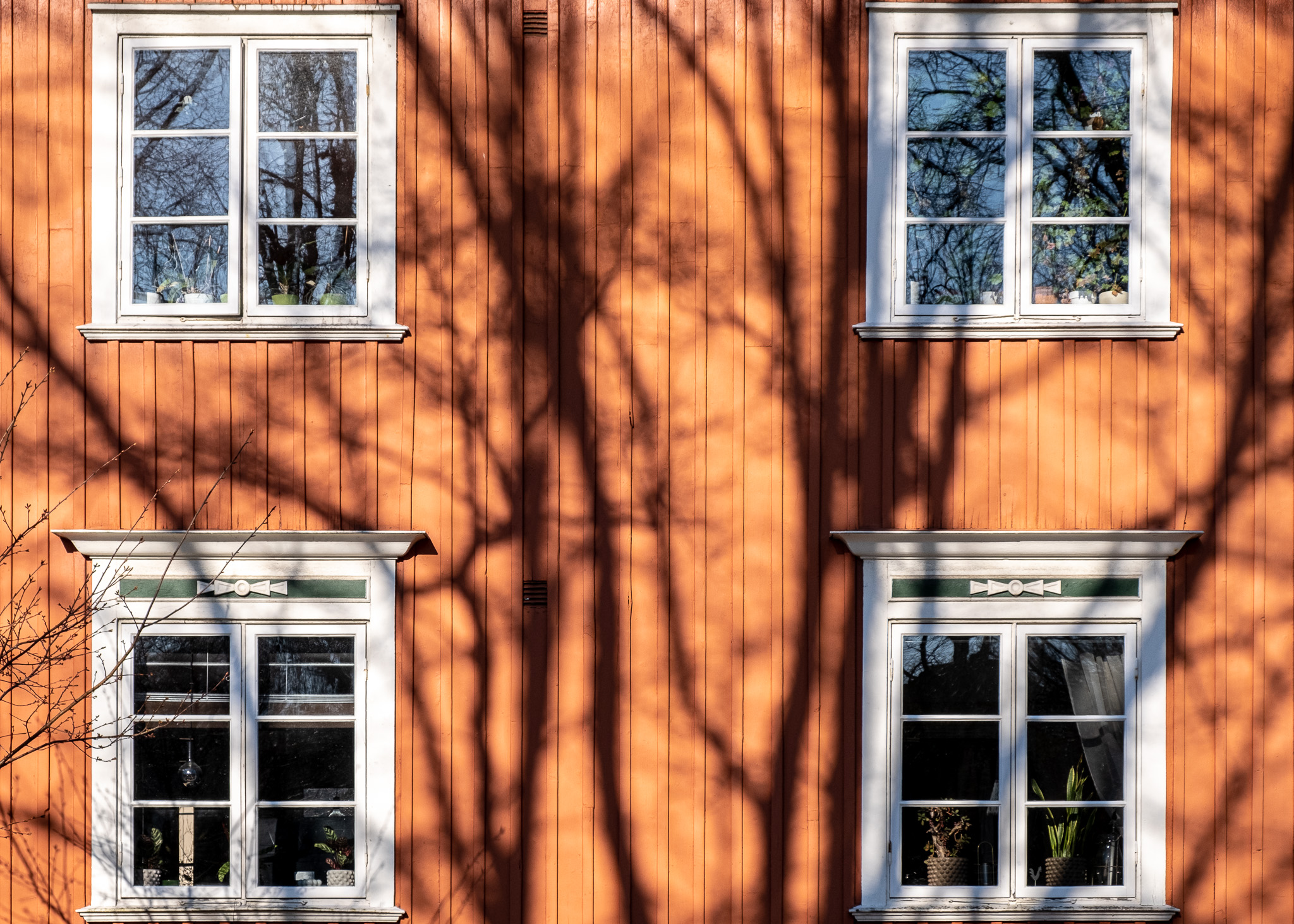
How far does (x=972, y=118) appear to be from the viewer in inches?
269

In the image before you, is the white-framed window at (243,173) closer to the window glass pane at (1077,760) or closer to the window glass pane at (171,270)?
the window glass pane at (171,270)

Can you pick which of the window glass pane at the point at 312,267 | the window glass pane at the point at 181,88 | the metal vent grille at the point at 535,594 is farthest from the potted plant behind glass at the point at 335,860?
the window glass pane at the point at 181,88

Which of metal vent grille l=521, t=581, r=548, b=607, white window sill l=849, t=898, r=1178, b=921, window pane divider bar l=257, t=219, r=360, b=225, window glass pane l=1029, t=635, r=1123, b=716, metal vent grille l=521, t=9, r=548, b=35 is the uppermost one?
metal vent grille l=521, t=9, r=548, b=35

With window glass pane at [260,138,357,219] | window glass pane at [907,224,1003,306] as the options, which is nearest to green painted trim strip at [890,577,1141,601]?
window glass pane at [907,224,1003,306]

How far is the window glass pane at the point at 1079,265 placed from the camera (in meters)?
6.85

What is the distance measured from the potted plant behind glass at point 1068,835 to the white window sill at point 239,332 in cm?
479

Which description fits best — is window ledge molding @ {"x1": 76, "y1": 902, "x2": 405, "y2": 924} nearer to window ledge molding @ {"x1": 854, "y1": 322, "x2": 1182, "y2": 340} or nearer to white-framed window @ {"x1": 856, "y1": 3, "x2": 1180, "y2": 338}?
window ledge molding @ {"x1": 854, "y1": 322, "x2": 1182, "y2": 340}

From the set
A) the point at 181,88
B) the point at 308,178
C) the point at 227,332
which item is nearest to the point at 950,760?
the point at 227,332

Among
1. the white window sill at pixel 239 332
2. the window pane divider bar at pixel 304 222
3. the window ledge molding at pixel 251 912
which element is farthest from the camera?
the window pane divider bar at pixel 304 222

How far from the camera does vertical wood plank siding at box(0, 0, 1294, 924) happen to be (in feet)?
21.9

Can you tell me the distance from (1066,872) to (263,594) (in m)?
5.06

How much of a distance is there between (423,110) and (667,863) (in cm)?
475

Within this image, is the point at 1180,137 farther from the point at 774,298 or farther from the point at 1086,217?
the point at 774,298

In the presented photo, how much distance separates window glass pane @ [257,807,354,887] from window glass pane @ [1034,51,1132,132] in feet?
19.8
